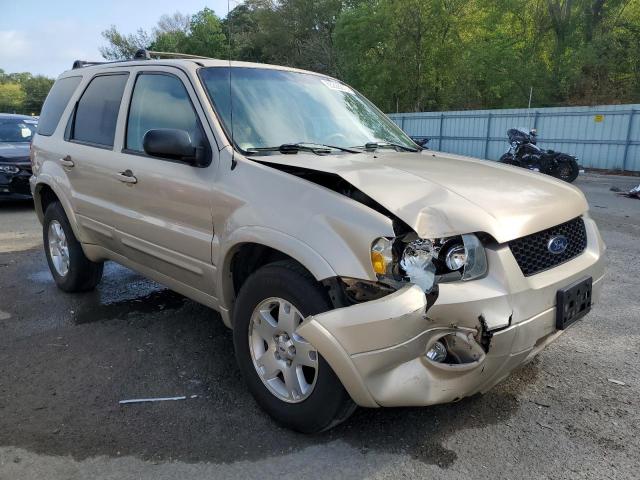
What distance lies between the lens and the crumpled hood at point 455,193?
2338mm

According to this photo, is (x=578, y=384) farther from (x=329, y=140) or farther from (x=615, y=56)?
(x=615, y=56)

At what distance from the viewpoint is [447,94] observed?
3138cm

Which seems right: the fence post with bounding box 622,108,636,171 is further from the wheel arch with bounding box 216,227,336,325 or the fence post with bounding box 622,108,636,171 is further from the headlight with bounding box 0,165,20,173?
the wheel arch with bounding box 216,227,336,325

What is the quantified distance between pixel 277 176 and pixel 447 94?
30910mm

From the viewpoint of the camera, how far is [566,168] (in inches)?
524

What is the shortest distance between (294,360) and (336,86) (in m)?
2.37

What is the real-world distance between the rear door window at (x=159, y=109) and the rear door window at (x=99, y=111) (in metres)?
0.25

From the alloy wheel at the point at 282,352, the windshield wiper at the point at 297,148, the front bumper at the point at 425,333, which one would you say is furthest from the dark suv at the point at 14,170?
the front bumper at the point at 425,333

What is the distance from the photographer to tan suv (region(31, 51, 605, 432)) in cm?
225

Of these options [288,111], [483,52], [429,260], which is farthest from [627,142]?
[429,260]

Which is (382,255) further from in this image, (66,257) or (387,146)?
(66,257)

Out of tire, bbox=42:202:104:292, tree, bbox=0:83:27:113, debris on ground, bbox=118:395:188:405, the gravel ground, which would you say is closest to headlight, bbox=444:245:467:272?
the gravel ground

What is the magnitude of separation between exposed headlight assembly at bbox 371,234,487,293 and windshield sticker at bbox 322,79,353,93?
211 cm

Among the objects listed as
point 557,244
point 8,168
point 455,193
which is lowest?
point 8,168
